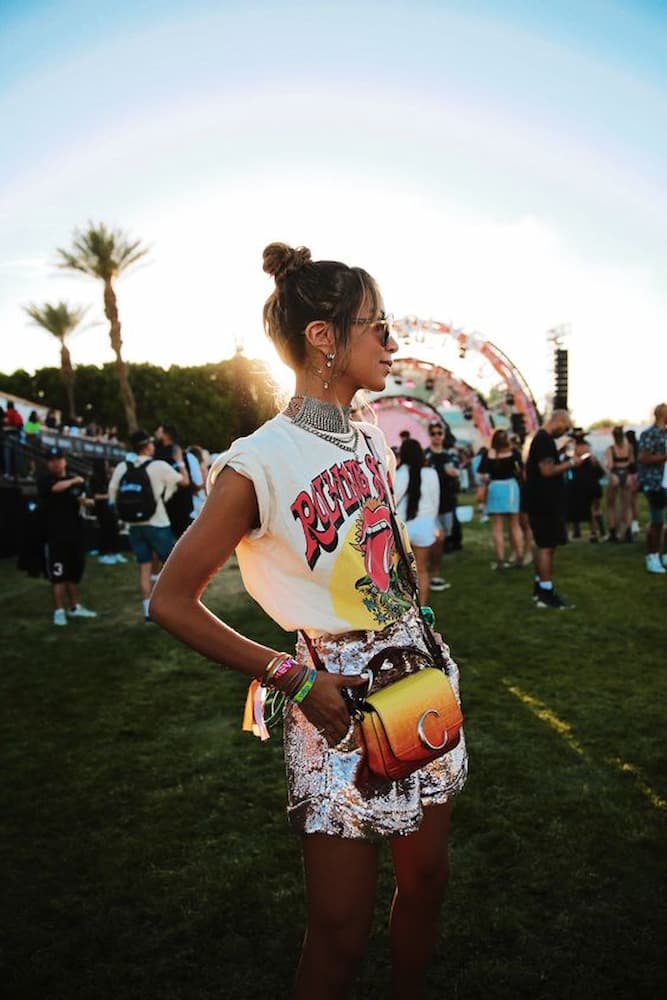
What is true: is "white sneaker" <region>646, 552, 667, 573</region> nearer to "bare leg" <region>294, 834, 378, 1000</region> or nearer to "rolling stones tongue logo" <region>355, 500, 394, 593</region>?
"rolling stones tongue logo" <region>355, 500, 394, 593</region>

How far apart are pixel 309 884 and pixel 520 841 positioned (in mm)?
2008

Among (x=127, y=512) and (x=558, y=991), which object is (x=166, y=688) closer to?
(x=127, y=512)

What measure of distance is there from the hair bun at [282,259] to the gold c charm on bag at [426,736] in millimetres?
1129

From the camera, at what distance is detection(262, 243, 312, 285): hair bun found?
70.5 inches

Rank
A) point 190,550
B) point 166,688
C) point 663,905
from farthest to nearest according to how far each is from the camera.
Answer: point 166,688, point 663,905, point 190,550

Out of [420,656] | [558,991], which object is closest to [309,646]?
[420,656]

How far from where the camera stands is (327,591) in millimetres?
1678

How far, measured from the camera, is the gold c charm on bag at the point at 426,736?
1570 mm

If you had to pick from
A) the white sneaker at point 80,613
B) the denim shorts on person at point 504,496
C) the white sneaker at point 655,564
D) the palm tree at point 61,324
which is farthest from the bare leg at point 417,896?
the palm tree at point 61,324

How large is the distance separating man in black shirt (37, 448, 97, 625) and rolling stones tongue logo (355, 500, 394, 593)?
6.78 meters

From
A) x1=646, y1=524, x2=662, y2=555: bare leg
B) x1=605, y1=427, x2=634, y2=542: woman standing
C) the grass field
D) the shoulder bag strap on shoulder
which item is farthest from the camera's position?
x1=605, y1=427, x2=634, y2=542: woman standing

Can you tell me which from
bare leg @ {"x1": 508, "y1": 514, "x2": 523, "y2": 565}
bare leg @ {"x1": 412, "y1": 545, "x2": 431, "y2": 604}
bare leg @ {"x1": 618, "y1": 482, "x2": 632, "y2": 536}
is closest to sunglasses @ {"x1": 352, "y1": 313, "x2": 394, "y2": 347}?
bare leg @ {"x1": 412, "y1": 545, "x2": 431, "y2": 604}

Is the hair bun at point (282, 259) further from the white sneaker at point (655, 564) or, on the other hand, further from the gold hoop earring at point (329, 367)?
the white sneaker at point (655, 564)

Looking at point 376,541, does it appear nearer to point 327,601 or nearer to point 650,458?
point 327,601
